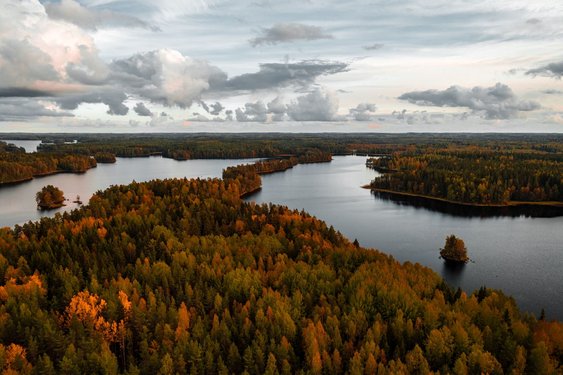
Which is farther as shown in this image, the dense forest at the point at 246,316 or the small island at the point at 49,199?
the small island at the point at 49,199

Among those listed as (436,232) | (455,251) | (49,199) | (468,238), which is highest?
(49,199)

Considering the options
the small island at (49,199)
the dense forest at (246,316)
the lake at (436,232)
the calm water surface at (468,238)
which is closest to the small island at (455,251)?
the lake at (436,232)

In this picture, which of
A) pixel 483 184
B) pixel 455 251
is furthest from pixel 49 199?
pixel 483 184

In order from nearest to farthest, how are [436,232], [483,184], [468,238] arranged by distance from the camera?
[468,238] → [436,232] → [483,184]

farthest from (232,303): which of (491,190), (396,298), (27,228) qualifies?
(491,190)

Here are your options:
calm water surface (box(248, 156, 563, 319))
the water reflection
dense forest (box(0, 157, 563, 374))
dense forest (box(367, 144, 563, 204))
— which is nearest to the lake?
calm water surface (box(248, 156, 563, 319))

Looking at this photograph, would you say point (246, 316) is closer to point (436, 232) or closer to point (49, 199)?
point (436, 232)

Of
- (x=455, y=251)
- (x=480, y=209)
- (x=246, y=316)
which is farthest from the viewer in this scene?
(x=480, y=209)

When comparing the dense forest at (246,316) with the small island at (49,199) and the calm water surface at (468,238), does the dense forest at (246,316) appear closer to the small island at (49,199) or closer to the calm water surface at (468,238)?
the calm water surface at (468,238)
